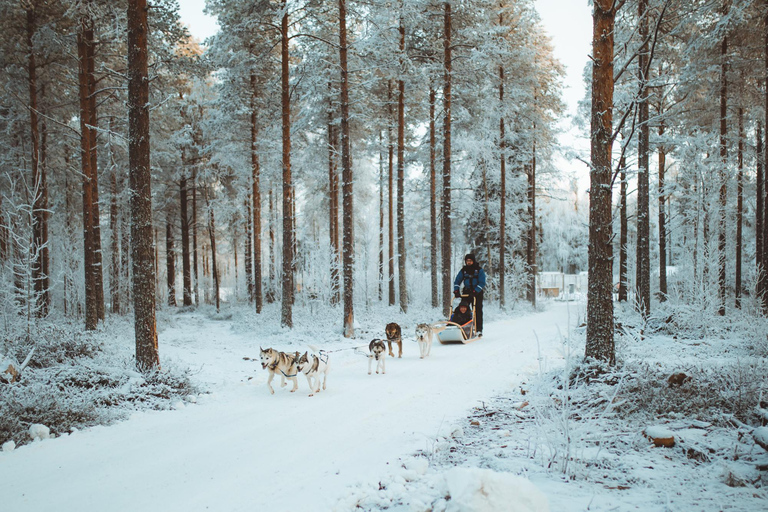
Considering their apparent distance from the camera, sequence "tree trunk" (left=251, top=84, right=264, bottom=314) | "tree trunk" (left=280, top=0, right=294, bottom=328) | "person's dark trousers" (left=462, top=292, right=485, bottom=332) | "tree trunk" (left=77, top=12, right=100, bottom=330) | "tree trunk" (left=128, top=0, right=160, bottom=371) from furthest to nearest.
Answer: "tree trunk" (left=251, top=84, right=264, bottom=314), "tree trunk" (left=280, top=0, right=294, bottom=328), "person's dark trousers" (left=462, top=292, right=485, bottom=332), "tree trunk" (left=77, top=12, right=100, bottom=330), "tree trunk" (left=128, top=0, right=160, bottom=371)

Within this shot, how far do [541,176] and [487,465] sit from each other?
83.5 feet

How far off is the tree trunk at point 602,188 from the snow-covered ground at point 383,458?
1.19 metres

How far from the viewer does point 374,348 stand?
7969mm

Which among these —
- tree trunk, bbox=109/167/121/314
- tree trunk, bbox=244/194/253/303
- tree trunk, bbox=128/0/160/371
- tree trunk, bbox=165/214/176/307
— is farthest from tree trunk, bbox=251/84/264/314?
tree trunk, bbox=165/214/176/307

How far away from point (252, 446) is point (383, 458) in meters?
1.53

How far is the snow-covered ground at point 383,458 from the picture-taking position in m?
2.93

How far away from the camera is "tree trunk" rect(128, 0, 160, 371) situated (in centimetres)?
704

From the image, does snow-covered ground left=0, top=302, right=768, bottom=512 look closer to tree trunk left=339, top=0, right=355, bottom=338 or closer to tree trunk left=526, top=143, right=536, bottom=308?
tree trunk left=339, top=0, right=355, bottom=338

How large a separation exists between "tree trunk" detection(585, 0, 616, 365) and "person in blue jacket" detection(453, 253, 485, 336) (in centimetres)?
619

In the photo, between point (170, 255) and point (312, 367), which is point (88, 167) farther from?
point (170, 255)

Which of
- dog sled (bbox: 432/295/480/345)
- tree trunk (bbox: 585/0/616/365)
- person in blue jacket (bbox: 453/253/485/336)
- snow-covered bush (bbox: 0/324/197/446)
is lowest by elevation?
dog sled (bbox: 432/295/480/345)

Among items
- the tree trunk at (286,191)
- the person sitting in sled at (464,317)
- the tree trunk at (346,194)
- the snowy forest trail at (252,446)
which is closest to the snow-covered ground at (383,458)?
the snowy forest trail at (252,446)

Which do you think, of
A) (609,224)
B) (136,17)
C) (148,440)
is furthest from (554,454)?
(136,17)

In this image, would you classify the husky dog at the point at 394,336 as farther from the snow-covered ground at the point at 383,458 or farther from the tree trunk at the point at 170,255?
the tree trunk at the point at 170,255
